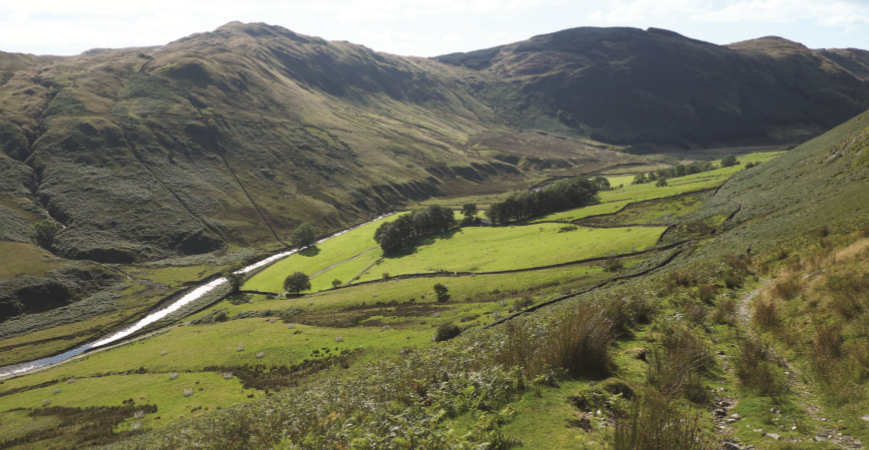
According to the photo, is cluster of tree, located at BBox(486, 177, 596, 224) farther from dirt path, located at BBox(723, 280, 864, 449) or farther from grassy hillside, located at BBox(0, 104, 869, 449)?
dirt path, located at BBox(723, 280, 864, 449)

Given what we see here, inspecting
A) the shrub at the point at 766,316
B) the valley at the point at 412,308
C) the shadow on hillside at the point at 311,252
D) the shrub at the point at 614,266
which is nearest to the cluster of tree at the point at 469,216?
the valley at the point at 412,308

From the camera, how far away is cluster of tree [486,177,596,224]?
135625mm

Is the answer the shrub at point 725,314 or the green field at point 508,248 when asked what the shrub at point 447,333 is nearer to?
the shrub at point 725,314

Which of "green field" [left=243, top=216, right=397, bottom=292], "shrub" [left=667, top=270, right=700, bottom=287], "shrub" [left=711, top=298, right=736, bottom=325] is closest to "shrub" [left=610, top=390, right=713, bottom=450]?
"shrub" [left=711, top=298, right=736, bottom=325]

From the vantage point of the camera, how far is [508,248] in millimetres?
98562

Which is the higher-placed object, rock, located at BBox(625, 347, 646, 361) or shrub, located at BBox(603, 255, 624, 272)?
rock, located at BBox(625, 347, 646, 361)

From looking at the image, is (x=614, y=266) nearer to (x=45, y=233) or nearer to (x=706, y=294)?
(x=706, y=294)

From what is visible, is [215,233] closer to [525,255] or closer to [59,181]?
[59,181]

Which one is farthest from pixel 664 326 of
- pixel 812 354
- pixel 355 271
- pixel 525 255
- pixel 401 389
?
pixel 355 271

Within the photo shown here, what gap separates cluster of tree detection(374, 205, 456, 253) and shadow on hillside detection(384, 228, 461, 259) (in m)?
2.97

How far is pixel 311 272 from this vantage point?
11869 centimetres

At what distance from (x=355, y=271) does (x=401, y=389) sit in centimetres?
10051

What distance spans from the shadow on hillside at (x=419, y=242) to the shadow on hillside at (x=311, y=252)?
104 ft

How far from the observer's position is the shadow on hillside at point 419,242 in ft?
390
